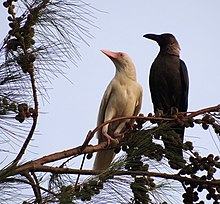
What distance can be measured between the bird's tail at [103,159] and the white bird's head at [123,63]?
702 millimetres

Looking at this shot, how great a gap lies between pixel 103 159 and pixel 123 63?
2.78ft

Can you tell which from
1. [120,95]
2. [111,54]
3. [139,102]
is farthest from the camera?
[111,54]

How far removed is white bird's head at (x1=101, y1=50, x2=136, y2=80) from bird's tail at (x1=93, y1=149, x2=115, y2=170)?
702mm

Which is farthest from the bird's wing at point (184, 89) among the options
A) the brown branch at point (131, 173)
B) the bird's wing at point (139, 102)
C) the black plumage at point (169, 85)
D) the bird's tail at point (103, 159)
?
the brown branch at point (131, 173)

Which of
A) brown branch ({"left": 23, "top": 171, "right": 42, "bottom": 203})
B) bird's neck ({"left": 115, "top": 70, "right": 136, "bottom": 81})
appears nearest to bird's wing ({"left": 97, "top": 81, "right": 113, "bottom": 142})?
bird's neck ({"left": 115, "top": 70, "right": 136, "bottom": 81})

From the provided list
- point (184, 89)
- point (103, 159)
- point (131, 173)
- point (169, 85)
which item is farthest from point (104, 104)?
point (131, 173)

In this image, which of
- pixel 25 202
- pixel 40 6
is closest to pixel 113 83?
pixel 40 6

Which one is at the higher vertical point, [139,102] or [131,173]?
[139,102]

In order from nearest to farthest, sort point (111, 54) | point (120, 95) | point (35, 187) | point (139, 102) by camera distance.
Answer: point (35, 187)
point (120, 95)
point (139, 102)
point (111, 54)

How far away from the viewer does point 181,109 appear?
459cm

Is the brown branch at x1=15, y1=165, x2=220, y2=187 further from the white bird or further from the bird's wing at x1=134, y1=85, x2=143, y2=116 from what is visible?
the bird's wing at x1=134, y1=85, x2=143, y2=116

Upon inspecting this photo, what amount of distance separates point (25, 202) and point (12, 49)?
734mm

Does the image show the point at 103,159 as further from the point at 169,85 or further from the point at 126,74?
the point at 169,85

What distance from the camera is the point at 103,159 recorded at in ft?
13.0
